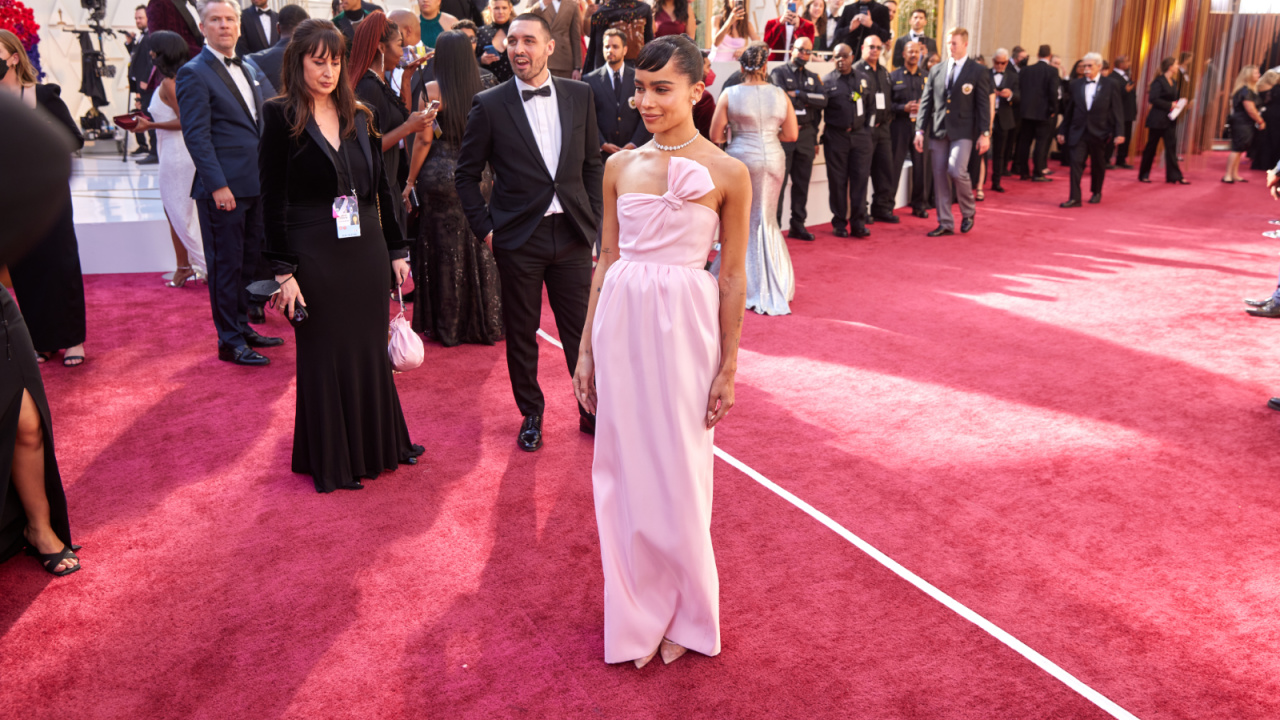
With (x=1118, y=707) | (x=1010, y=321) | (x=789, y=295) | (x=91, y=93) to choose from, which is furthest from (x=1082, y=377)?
(x=91, y=93)

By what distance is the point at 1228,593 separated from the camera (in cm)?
294

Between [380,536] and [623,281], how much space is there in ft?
4.99

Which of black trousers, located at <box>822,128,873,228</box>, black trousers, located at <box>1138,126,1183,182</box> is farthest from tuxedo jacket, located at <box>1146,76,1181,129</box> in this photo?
black trousers, located at <box>822,128,873,228</box>

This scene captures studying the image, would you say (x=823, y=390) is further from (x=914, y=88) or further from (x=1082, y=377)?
(x=914, y=88)

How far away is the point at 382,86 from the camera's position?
493 cm

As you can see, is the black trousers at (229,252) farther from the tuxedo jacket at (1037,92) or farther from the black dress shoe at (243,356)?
the tuxedo jacket at (1037,92)

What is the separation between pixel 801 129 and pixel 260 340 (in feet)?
17.4

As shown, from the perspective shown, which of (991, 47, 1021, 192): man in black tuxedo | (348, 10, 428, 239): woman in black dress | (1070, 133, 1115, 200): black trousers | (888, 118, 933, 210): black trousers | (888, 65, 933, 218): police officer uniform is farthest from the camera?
(991, 47, 1021, 192): man in black tuxedo

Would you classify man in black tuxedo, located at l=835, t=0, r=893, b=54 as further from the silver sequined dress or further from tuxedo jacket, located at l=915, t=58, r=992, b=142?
the silver sequined dress

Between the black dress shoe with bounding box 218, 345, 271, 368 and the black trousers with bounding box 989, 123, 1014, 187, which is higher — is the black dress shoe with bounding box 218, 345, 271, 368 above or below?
below

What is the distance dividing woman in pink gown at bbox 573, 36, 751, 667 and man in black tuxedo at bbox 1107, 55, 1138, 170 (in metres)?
10.7

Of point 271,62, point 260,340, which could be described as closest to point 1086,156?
point 271,62

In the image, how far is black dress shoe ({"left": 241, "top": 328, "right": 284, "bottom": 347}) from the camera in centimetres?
558

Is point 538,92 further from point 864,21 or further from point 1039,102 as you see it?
point 1039,102
